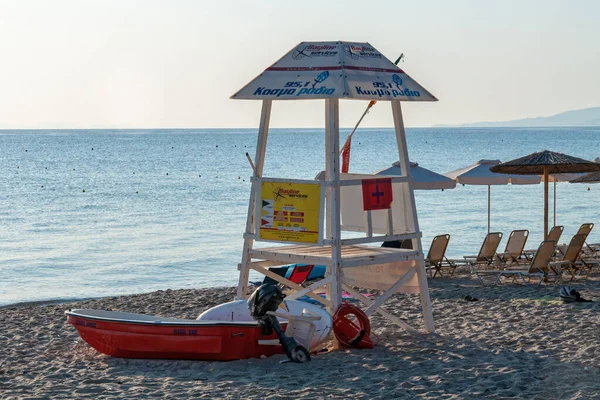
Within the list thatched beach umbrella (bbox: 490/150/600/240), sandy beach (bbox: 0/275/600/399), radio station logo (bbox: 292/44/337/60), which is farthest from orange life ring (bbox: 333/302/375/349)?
thatched beach umbrella (bbox: 490/150/600/240)

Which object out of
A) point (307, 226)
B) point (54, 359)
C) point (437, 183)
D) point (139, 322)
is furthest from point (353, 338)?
point (437, 183)

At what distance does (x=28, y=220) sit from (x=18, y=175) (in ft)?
109

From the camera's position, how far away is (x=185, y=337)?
839 cm

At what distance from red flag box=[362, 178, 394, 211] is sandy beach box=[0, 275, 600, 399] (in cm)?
135

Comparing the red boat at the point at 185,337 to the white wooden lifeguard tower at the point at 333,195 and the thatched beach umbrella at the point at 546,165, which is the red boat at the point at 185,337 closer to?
the white wooden lifeguard tower at the point at 333,195

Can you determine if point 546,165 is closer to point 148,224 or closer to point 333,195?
point 333,195

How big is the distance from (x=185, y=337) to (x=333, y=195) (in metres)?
1.96

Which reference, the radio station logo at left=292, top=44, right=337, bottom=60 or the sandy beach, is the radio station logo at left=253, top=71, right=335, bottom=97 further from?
the sandy beach

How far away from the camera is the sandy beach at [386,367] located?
727cm

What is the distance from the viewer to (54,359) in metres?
8.88

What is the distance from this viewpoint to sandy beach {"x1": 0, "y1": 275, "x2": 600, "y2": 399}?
7.27m

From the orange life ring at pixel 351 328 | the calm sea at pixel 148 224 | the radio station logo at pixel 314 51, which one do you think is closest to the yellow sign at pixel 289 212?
the orange life ring at pixel 351 328

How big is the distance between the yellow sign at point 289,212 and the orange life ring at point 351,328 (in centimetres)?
72

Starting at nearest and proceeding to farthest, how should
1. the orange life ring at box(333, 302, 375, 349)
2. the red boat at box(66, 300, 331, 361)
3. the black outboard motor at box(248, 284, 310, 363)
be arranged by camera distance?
1. the black outboard motor at box(248, 284, 310, 363)
2. the red boat at box(66, 300, 331, 361)
3. the orange life ring at box(333, 302, 375, 349)
